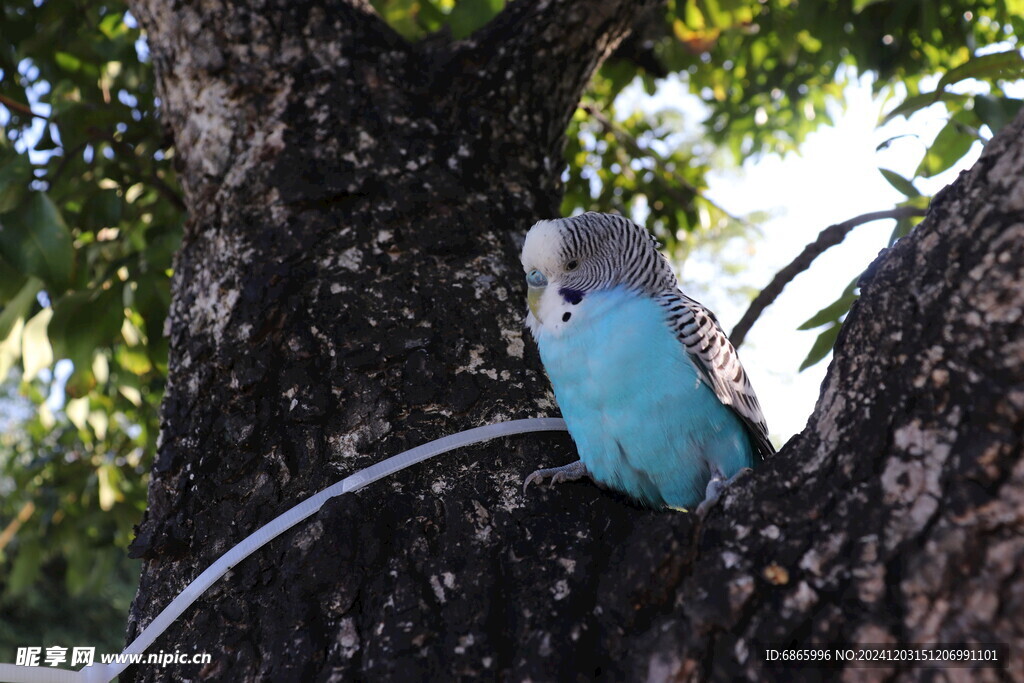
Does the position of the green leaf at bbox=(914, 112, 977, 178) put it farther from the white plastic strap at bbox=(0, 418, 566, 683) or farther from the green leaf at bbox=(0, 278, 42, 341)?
the green leaf at bbox=(0, 278, 42, 341)

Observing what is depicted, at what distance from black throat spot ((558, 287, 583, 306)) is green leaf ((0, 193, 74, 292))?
1.46m

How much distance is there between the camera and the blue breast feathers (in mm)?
1867

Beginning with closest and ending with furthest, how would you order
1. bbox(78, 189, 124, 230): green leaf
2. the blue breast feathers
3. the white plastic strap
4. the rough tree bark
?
1. the rough tree bark
2. the white plastic strap
3. the blue breast feathers
4. bbox(78, 189, 124, 230): green leaf

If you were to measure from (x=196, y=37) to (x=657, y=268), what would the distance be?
61.0 inches

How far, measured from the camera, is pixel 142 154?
10.7 feet

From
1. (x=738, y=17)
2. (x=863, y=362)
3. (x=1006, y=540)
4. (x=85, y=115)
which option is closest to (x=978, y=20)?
(x=738, y=17)

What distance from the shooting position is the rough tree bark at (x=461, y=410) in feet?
3.61

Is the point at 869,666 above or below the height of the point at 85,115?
below

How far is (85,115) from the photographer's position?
295 centimetres

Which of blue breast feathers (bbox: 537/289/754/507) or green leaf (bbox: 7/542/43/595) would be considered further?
green leaf (bbox: 7/542/43/595)

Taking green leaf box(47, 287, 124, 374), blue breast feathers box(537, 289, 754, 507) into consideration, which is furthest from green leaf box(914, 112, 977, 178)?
green leaf box(47, 287, 124, 374)

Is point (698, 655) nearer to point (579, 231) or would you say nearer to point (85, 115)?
point (579, 231)

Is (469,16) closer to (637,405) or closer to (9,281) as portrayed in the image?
(637,405)

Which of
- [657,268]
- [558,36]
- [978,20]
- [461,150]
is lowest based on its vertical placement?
[657,268]
